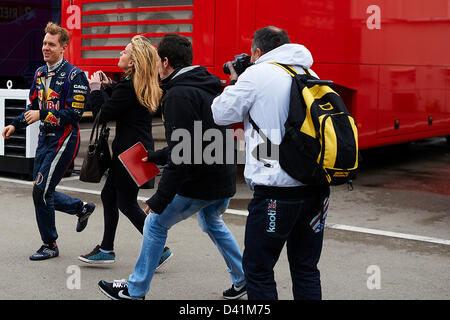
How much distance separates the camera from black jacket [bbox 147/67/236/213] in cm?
438

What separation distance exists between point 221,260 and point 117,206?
3.17 ft

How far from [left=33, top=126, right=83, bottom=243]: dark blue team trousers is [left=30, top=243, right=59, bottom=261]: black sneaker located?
6 centimetres

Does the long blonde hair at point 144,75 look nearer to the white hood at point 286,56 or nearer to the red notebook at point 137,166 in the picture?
the red notebook at point 137,166

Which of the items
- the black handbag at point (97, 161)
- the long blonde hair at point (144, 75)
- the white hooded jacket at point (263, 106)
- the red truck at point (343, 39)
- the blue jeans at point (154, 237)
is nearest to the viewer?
the white hooded jacket at point (263, 106)

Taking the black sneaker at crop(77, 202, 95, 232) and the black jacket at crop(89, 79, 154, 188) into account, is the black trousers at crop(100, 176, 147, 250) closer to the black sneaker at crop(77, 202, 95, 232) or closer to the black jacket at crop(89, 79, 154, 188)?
the black jacket at crop(89, 79, 154, 188)

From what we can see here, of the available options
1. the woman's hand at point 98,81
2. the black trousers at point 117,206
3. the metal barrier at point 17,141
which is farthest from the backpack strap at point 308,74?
the metal barrier at point 17,141

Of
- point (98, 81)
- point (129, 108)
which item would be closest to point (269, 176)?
point (129, 108)

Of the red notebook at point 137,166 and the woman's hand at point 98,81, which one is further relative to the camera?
the woman's hand at point 98,81

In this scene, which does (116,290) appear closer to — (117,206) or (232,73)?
(117,206)

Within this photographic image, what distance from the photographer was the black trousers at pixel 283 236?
3.83 metres

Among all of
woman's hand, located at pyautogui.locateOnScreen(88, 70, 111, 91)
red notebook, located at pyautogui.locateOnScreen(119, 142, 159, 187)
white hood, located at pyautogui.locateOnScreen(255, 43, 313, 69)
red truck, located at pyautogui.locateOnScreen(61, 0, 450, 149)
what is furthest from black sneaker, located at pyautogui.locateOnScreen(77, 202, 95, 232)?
red truck, located at pyautogui.locateOnScreen(61, 0, 450, 149)

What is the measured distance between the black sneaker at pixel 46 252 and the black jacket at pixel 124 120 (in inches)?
35.9

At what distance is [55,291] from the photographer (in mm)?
5074

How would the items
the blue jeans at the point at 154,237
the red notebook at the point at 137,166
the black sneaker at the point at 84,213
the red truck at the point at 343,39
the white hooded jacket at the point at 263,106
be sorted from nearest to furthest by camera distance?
the white hooded jacket at the point at 263,106
the blue jeans at the point at 154,237
the red notebook at the point at 137,166
the black sneaker at the point at 84,213
the red truck at the point at 343,39
